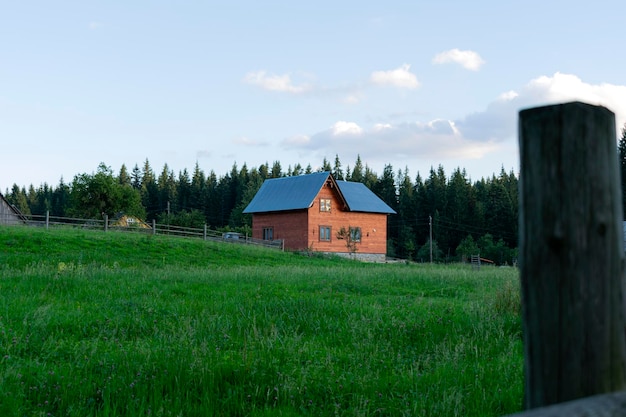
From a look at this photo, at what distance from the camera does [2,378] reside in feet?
18.1

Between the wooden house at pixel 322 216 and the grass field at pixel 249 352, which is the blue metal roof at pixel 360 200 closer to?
the wooden house at pixel 322 216

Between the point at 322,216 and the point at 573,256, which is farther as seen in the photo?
the point at 322,216

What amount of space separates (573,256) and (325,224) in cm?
5019

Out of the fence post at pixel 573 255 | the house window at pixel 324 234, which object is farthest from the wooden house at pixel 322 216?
the fence post at pixel 573 255

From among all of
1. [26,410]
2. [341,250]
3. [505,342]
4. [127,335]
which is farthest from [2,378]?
[341,250]

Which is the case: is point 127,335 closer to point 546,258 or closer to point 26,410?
point 26,410

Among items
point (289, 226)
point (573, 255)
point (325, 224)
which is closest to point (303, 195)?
point (289, 226)

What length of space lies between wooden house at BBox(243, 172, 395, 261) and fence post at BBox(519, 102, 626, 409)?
155 feet

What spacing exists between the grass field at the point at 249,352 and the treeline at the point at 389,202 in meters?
51.8

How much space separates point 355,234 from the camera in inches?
2037

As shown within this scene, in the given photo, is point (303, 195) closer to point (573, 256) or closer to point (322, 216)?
point (322, 216)

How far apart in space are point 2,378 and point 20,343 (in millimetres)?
1850

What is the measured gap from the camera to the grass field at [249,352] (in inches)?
205

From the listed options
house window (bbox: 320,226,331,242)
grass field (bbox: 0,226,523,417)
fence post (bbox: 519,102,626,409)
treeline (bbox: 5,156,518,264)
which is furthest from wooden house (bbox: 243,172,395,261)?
fence post (bbox: 519,102,626,409)
